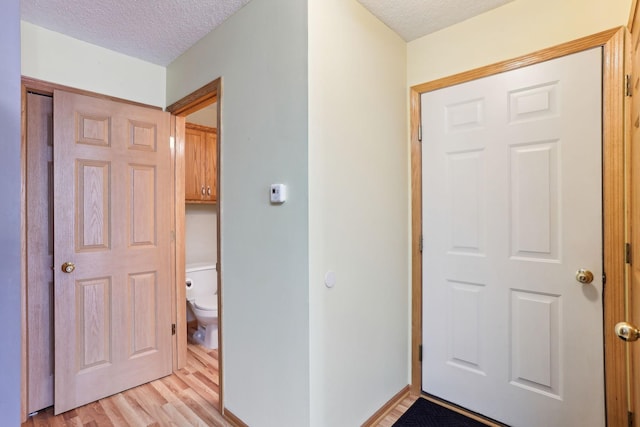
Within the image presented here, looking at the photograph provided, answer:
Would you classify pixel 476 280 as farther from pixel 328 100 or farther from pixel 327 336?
pixel 328 100

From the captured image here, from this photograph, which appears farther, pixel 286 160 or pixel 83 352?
pixel 83 352

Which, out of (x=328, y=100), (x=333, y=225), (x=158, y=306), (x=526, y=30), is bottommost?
(x=158, y=306)

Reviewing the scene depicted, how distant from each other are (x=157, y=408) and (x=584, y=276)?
2.53 metres

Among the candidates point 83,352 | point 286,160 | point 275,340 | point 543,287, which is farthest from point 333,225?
point 83,352

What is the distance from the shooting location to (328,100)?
5.02 feet

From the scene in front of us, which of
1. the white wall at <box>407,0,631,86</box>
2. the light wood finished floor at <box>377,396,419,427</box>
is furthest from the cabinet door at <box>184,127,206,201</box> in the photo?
the light wood finished floor at <box>377,396,419,427</box>

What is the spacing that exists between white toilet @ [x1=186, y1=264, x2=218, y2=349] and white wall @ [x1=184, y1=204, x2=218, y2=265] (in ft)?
0.80

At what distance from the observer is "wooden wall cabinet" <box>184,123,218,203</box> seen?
3074mm

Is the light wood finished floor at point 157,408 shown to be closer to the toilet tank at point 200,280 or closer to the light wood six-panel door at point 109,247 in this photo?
the light wood six-panel door at point 109,247

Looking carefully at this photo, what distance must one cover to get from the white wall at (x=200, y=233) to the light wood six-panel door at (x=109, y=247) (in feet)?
3.61

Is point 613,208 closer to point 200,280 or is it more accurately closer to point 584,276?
point 584,276

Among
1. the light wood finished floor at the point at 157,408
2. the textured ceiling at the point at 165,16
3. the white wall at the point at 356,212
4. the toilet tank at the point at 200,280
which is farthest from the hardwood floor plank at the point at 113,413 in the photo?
the textured ceiling at the point at 165,16

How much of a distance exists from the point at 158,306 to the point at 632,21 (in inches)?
120

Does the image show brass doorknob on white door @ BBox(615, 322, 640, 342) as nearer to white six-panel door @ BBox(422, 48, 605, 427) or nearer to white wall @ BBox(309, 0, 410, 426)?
white six-panel door @ BBox(422, 48, 605, 427)
